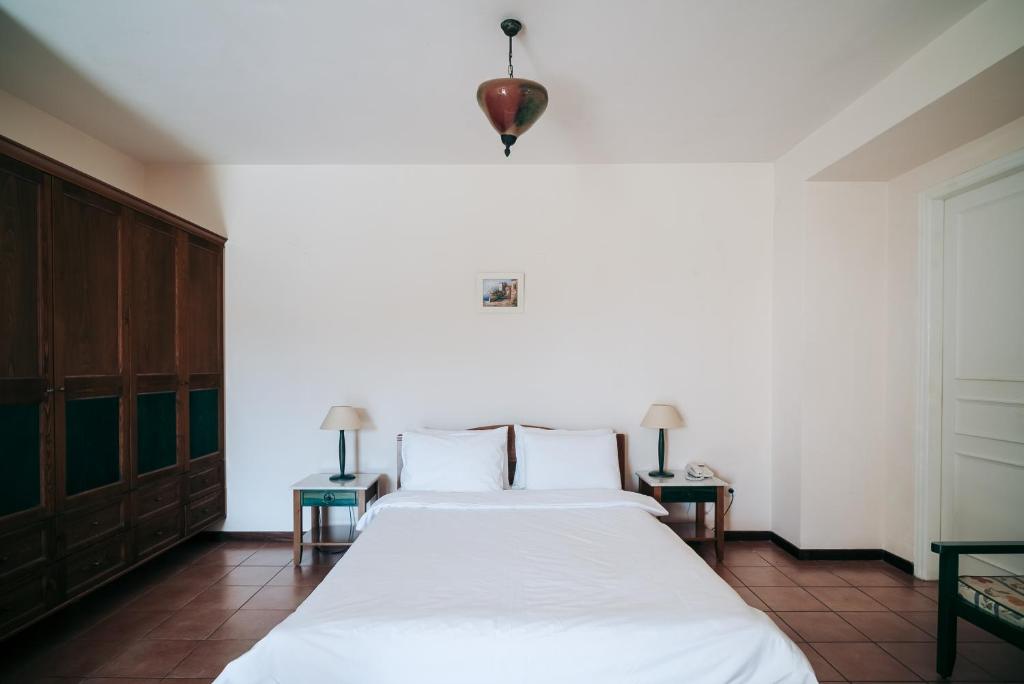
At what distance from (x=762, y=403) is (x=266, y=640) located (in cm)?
358

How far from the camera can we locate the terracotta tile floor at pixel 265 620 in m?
2.18

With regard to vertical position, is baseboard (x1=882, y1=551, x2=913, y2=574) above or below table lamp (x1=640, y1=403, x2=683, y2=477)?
below

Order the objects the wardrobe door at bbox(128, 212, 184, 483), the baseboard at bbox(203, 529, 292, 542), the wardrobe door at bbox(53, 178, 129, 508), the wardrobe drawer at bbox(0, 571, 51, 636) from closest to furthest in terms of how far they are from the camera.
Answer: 1. the wardrobe drawer at bbox(0, 571, 51, 636)
2. the wardrobe door at bbox(53, 178, 129, 508)
3. the wardrobe door at bbox(128, 212, 184, 483)
4. the baseboard at bbox(203, 529, 292, 542)

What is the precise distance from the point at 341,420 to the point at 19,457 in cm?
160

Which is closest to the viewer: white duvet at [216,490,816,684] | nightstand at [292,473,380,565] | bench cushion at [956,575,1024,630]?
white duvet at [216,490,816,684]

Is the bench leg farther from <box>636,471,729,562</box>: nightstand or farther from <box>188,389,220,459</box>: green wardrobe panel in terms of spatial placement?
<box>188,389,220,459</box>: green wardrobe panel

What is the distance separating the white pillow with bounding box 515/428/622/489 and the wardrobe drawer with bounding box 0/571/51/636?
253cm

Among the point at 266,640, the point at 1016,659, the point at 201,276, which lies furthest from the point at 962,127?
the point at 201,276

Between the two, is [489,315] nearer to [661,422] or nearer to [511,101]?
[661,422]

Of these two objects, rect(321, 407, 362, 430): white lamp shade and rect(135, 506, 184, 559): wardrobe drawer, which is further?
rect(321, 407, 362, 430): white lamp shade

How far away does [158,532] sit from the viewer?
3014 millimetres

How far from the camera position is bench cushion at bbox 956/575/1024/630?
1.88m

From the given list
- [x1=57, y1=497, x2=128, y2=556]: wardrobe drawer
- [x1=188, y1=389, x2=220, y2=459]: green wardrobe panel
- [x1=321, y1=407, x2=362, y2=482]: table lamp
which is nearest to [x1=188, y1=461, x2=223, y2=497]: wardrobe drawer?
[x1=188, y1=389, x2=220, y2=459]: green wardrobe panel

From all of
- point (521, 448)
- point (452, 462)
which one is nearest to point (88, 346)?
point (452, 462)
